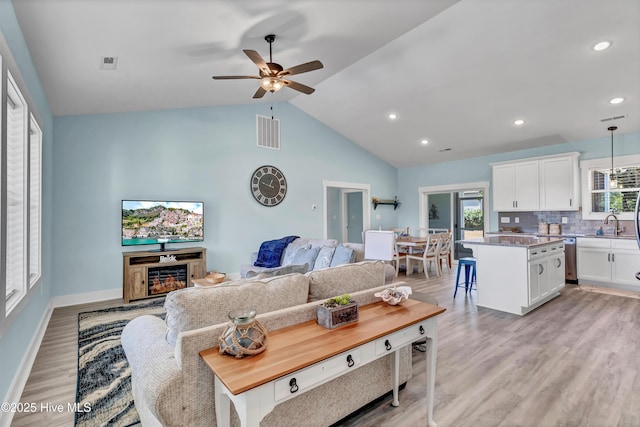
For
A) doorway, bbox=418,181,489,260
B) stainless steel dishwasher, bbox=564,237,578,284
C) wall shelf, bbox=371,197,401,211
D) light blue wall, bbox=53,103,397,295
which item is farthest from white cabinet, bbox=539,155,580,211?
light blue wall, bbox=53,103,397,295

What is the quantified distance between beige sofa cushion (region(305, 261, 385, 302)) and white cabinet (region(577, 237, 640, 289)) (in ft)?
16.6

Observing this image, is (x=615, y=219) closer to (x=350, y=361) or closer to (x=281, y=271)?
(x=281, y=271)

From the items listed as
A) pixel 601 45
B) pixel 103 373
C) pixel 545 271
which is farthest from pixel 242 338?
pixel 601 45

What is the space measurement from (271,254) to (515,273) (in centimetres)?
341

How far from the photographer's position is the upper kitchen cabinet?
5633 mm

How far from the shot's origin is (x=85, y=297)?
452cm

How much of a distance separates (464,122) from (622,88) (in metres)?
2.14

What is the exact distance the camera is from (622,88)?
4219 mm

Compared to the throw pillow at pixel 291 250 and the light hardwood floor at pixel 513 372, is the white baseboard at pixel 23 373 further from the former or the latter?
the throw pillow at pixel 291 250

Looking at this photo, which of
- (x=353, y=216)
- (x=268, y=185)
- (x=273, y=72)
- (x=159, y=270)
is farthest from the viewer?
(x=353, y=216)

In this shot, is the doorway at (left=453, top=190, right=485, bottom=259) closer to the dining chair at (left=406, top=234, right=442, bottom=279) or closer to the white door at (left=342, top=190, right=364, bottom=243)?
the dining chair at (left=406, top=234, right=442, bottom=279)

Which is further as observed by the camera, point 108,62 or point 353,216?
point 353,216

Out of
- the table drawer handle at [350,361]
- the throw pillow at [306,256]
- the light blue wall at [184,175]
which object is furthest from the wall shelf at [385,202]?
the table drawer handle at [350,361]

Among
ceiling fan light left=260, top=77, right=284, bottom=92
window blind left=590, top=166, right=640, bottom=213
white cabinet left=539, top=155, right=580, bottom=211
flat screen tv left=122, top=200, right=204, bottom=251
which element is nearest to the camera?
ceiling fan light left=260, top=77, right=284, bottom=92
